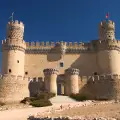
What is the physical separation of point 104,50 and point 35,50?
11427 mm

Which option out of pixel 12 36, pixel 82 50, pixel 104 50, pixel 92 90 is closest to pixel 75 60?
pixel 82 50

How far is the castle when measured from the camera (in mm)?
33566

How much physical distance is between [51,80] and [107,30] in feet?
49.6

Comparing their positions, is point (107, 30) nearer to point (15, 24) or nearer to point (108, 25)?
point (108, 25)

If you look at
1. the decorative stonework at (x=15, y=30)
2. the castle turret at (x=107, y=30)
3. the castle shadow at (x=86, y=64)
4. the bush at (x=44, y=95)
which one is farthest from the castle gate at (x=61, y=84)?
the castle turret at (x=107, y=30)

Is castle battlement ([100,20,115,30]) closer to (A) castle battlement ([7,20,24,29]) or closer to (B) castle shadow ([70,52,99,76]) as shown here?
(B) castle shadow ([70,52,99,76])

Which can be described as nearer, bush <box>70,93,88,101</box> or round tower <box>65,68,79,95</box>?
bush <box>70,93,88,101</box>

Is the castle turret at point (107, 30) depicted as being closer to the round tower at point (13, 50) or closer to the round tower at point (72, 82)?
the round tower at point (72, 82)

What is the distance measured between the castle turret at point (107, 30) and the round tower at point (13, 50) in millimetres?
13638

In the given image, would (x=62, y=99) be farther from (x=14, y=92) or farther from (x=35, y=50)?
(x=35, y=50)

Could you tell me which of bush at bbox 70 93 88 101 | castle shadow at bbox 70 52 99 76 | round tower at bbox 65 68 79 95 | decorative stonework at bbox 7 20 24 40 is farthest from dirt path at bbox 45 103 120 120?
decorative stonework at bbox 7 20 24 40

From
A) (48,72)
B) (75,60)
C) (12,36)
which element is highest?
(12,36)

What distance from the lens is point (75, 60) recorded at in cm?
4216

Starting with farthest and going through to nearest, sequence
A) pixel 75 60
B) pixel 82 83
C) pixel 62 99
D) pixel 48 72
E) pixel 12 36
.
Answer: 1. pixel 75 60
2. pixel 12 36
3. pixel 82 83
4. pixel 48 72
5. pixel 62 99
